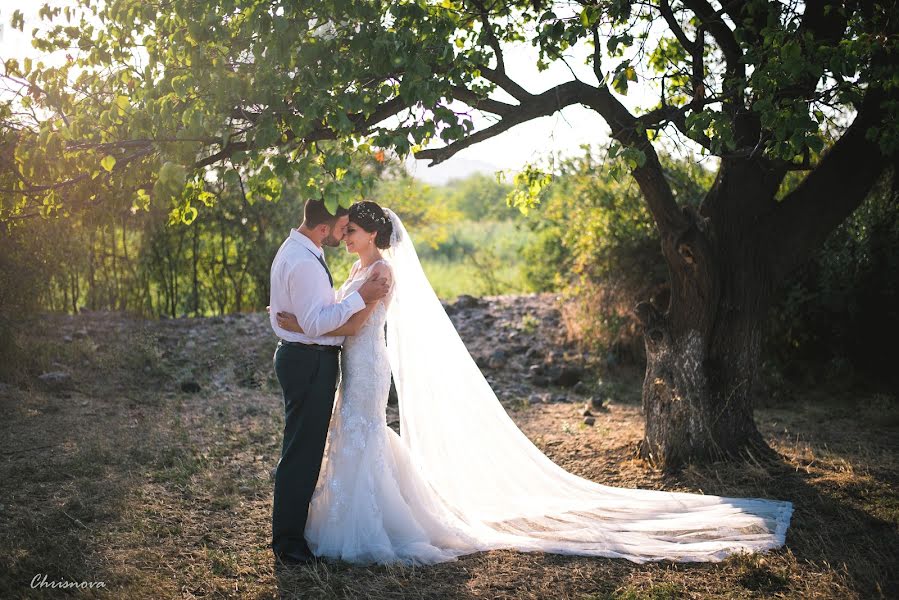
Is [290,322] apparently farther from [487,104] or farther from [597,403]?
[597,403]

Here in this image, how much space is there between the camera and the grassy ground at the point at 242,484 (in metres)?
4.76

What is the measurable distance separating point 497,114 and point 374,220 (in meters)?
1.39

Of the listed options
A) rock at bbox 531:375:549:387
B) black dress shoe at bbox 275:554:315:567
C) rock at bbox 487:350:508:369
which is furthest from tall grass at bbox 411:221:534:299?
black dress shoe at bbox 275:554:315:567

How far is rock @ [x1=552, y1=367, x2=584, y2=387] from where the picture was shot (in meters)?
10.8

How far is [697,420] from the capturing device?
686 cm

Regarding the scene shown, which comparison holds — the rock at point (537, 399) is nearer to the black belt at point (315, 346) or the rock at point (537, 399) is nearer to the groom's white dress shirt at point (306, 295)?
the black belt at point (315, 346)

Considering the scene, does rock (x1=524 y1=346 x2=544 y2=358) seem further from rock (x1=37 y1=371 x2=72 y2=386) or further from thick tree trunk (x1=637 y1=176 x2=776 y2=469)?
rock (x1=37 y1=371 x2=72 y2=386)

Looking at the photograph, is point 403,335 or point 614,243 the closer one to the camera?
point 403,335

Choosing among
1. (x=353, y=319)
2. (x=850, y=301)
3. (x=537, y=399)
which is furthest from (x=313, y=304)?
(x=850, y=301)

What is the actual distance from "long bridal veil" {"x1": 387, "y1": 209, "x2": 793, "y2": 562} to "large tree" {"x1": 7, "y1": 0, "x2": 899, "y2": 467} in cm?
102

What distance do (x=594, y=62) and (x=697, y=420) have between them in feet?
10.1

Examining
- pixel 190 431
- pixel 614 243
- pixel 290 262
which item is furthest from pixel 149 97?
pixel 614 243

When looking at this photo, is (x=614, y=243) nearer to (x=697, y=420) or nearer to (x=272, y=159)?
(x=697, y=420)

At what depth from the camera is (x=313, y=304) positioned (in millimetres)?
4953
